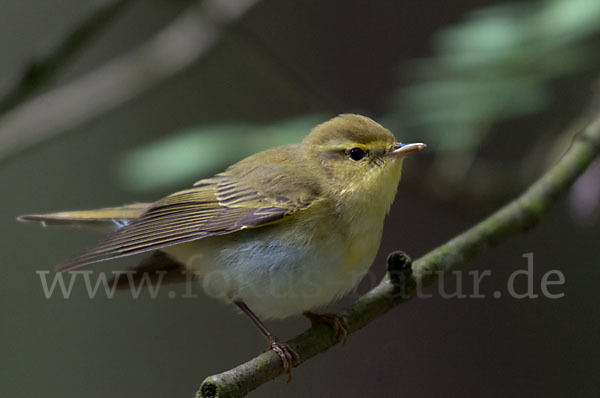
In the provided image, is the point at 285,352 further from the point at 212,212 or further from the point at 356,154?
the point at 356,154

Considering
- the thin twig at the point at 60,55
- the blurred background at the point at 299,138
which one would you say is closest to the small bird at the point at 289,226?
the blurred background at the point at 299,138

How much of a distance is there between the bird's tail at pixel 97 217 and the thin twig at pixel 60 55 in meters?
0.60

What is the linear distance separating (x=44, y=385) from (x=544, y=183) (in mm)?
5332

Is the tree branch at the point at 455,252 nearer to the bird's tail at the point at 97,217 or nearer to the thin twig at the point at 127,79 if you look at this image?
the bird's tail at the point at 97,217

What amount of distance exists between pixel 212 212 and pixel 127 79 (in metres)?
1.16

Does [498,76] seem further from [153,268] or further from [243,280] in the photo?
[153,268]

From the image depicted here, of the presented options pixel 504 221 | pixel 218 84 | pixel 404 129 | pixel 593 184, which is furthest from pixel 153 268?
pixel 218 84

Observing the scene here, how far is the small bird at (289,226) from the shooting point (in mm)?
2723

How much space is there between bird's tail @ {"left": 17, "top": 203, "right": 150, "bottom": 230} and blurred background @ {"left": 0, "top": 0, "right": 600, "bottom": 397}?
137mm

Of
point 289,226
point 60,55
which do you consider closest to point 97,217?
point 60,55

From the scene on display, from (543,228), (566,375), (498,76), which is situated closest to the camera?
(498,76)

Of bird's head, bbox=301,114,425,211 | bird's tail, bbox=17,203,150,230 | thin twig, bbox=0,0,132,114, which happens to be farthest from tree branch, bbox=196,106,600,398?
thin twig, bbox=0,0,132,114

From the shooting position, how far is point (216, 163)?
2893mm

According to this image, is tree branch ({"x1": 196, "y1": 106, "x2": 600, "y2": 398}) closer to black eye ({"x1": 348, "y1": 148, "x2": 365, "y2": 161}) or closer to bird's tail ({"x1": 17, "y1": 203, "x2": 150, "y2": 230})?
black eye ({"x1": 348, "y1": 148, "x2": 365, "y2": 161})
